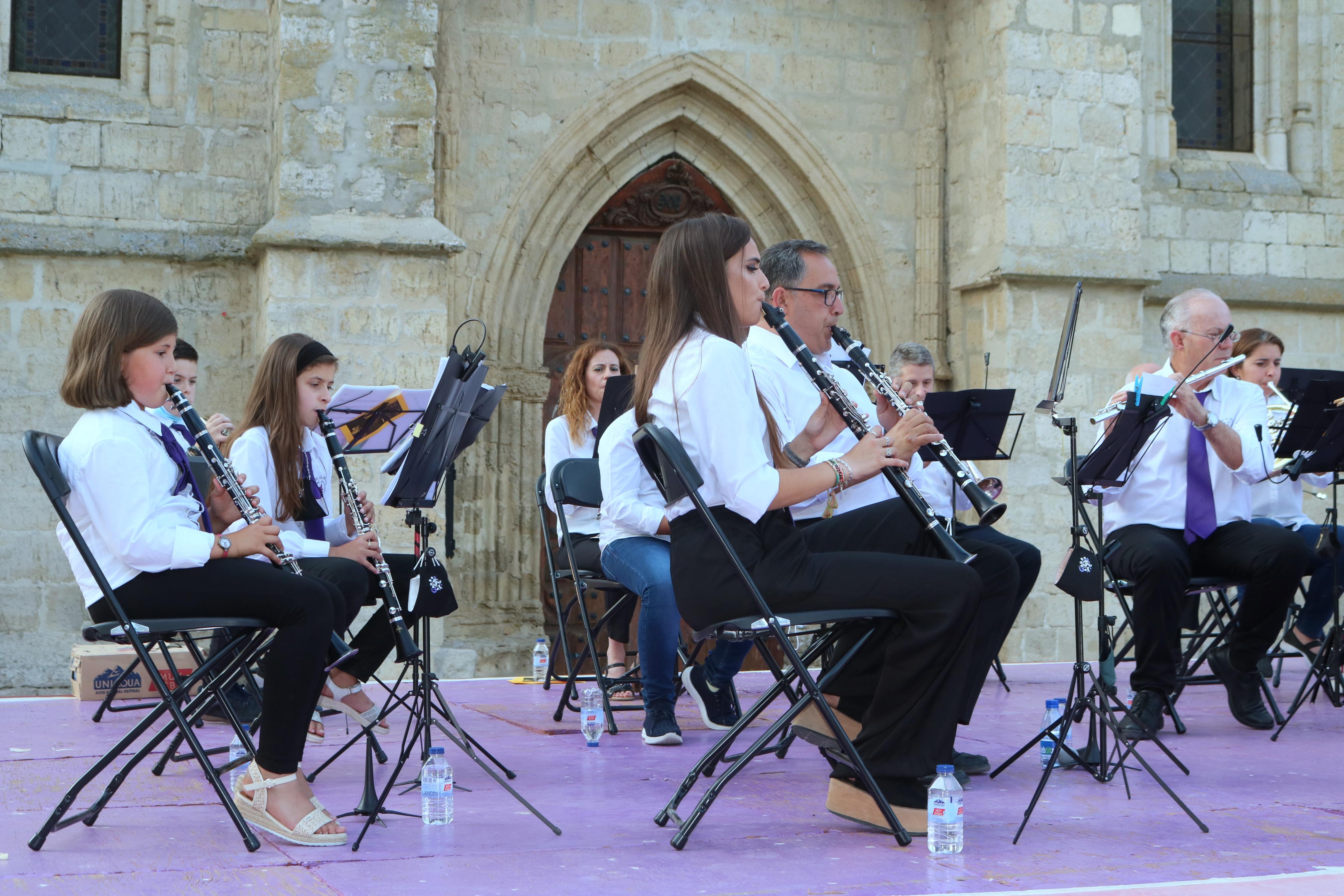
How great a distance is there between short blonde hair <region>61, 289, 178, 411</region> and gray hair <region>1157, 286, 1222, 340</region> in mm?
3405

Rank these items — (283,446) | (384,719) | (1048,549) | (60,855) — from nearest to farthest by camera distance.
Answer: (60,855)
(283,446)
(384,719)
(1048,549)

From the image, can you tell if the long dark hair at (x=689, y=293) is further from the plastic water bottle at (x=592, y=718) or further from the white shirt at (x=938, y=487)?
the white shirt at (x=938, y=487)

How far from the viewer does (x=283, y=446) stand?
445 cm

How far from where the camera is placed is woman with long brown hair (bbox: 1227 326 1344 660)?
600 cm

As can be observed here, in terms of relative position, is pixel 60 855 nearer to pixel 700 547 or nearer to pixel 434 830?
pixel 434 830

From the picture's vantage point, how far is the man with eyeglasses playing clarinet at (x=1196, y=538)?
4.68 metres

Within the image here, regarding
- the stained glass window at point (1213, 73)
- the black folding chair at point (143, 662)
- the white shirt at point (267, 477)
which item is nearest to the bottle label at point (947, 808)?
the black folding chair at point (143, 662)

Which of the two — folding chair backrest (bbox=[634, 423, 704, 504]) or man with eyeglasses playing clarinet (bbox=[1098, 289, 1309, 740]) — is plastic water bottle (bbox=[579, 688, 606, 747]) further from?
man with eyeglasses playing clarinet (bbox=[1098, 289, 1309, 740])

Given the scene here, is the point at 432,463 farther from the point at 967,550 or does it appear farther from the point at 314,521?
the point at 967,550

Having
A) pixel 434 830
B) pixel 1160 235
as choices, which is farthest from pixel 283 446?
pixel 1160 235

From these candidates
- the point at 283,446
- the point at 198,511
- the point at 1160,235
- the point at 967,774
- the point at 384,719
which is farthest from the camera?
the point at 1160,235

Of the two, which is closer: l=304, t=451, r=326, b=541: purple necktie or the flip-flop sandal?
l=304, t=451, r=326, b=541: purple necktie

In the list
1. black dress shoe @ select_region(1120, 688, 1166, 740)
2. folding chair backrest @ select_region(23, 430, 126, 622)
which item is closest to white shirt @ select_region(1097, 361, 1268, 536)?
black dress shoe @ select_region(1120, 688, 1166, 740)

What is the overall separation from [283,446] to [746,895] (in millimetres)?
2410
